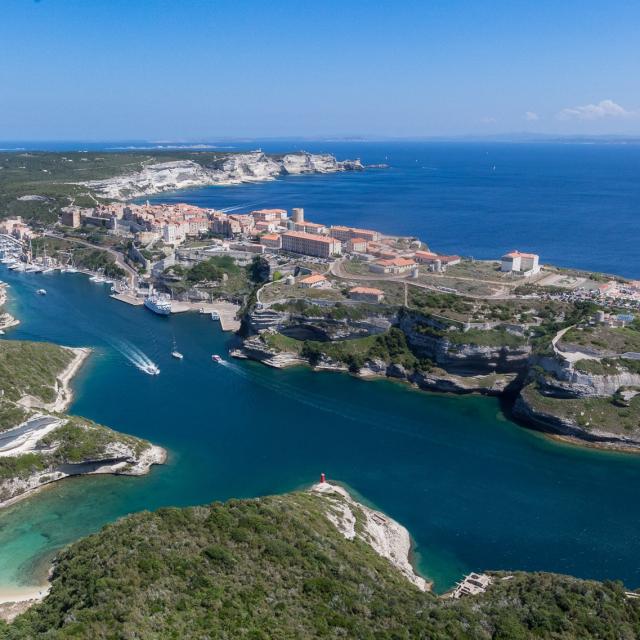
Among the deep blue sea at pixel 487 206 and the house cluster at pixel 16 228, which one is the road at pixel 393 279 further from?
the house cluster at pixel 16 228

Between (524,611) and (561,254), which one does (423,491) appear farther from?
(561,254)

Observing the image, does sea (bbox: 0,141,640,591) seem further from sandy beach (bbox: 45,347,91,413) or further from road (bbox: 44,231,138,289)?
road (bbox: 44,231,138,289)

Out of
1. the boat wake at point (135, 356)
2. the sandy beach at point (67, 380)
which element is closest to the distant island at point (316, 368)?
the sandy beach at point (67, 380)

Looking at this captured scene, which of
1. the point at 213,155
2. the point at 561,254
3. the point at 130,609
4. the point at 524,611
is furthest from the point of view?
the point at 213,155

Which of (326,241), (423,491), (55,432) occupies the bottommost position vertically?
(423,491)

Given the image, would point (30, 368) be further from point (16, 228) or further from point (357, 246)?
point (16, 228)

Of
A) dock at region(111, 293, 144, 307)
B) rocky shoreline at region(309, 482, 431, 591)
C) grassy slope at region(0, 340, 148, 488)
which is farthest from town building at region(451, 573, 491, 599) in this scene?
dock at region(111, 293, 144, 307)

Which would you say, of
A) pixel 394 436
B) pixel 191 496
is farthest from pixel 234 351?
pixel 191 496

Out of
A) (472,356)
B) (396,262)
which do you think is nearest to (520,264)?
(396,262)
